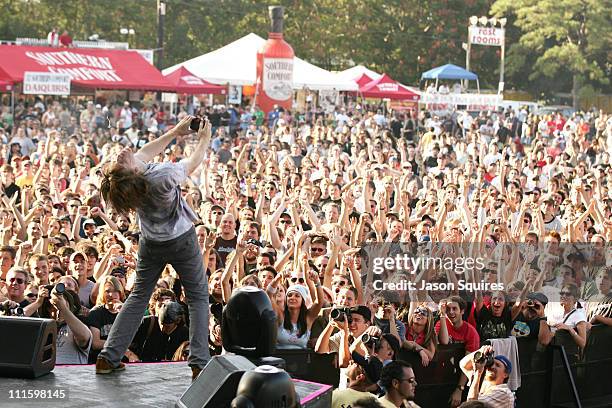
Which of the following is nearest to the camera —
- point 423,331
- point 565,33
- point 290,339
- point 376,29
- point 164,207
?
point 164,207

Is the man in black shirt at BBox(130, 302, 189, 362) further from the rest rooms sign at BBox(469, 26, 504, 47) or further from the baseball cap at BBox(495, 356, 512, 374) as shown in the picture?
the rest rooms sign at BBox(469, 26, 504, 47)

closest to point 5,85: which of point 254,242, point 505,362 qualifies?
point 254,242

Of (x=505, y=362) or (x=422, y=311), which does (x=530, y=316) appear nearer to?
(x=422, y=311)

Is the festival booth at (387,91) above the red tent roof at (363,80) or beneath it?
beneath

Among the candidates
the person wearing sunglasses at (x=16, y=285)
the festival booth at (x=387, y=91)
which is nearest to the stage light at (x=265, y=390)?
the person wearing sunglasses at (x=16, y=285)

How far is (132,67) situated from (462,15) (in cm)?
3345

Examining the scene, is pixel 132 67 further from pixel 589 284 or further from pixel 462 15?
pixel 462 15

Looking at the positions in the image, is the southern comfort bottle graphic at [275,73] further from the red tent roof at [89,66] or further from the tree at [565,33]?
the tree at [565,33]

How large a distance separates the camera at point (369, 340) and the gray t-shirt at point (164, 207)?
1902 mm

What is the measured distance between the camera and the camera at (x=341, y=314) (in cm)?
875

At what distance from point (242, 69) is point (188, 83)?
2278mm

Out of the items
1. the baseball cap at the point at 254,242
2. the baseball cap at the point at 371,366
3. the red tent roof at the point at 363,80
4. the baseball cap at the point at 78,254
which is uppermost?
the red tent roof at the point at 363,80

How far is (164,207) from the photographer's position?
6781 millimetres

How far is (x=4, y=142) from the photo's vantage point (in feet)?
84.0
